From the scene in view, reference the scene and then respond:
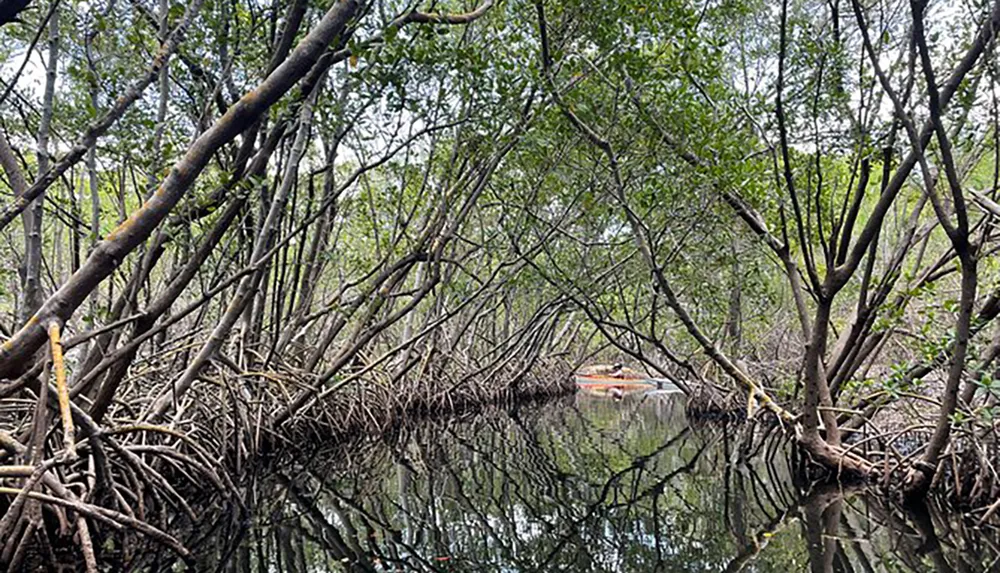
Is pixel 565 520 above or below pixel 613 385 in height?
below

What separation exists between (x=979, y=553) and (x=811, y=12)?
472 cm

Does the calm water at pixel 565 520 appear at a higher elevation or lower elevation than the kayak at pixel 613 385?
lower

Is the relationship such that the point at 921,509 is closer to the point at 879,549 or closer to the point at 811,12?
the point at 879,549

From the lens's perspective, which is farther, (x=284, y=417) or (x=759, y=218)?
(x=284, y=417)

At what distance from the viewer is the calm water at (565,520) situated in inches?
138

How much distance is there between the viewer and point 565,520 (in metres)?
4.42

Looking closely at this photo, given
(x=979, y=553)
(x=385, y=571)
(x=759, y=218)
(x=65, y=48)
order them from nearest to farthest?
(x=385, y=571), (x=979, y=553), (x=65, y=48), (x=759, y=218)

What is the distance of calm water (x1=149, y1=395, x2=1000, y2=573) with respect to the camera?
3.50m

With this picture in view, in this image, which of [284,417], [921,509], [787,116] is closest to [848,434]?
[921,509]

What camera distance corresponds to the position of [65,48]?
481 cm

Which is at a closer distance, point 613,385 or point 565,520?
point 565,520

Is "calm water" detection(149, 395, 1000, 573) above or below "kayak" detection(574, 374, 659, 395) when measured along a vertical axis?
below

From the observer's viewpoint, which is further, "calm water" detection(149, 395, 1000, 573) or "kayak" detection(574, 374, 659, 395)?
"kayak" detection(574, 374, 659, 395)

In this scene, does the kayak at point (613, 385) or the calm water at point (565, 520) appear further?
the kayak at point (613, 385)
